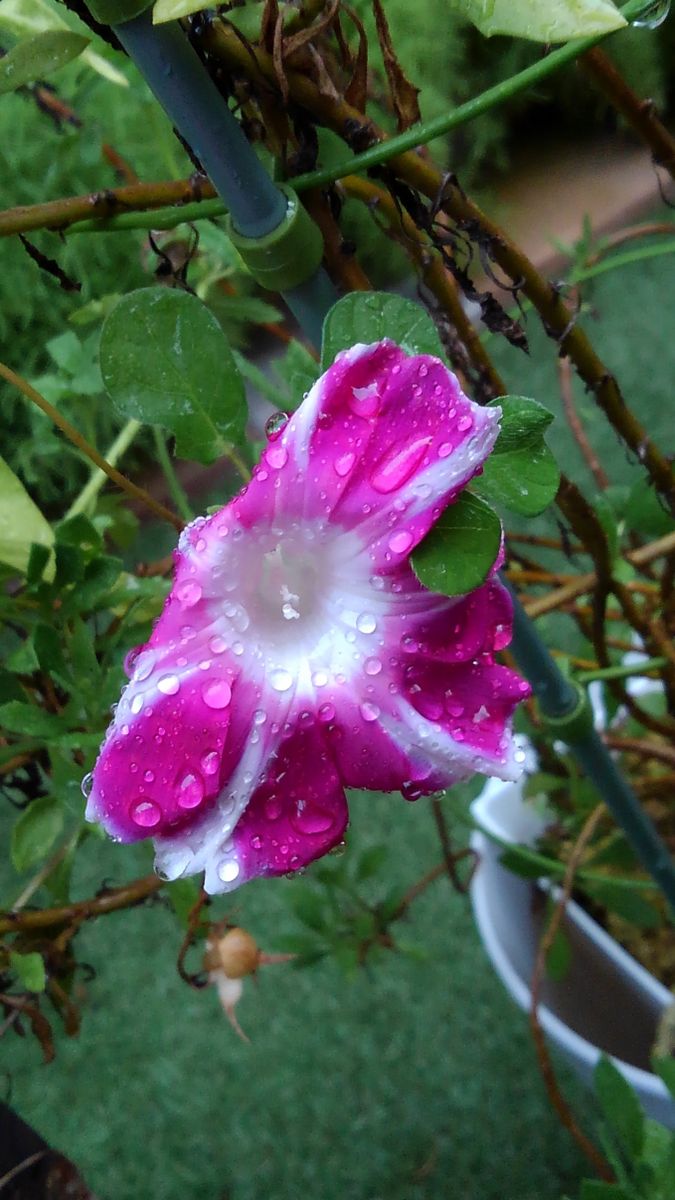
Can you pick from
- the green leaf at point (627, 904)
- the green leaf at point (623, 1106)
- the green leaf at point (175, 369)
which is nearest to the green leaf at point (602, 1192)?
the green leaf at point (623, 1106)

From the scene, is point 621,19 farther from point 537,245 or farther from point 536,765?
point 537,245

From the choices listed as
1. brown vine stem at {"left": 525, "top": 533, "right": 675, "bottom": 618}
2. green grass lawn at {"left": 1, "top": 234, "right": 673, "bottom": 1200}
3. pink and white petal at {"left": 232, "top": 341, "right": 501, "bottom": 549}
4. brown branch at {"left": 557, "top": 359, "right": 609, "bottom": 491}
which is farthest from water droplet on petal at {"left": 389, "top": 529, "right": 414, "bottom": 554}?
green grass lawn at {"left": 1, "top": 234, "right": 673, "bottom": 1200}

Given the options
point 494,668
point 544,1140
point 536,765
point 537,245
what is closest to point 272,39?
point 494,668

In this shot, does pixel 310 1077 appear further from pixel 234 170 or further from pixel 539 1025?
pixel 234 170

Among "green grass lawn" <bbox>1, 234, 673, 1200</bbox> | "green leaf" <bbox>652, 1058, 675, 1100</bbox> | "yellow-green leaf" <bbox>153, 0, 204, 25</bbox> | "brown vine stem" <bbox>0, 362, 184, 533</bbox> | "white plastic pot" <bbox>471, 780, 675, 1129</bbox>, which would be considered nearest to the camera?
"yellow-green leaf" <bbox>153, 0, 204, 25</bbox>

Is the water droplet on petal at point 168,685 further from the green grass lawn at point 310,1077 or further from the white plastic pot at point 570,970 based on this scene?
the green grass lawn at point 310,1077

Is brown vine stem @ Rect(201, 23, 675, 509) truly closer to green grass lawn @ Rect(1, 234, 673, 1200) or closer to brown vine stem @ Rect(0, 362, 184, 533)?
brown vine stem @ Rect(0, 362, 184, 533)

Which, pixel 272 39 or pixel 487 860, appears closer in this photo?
pixel 272 39
